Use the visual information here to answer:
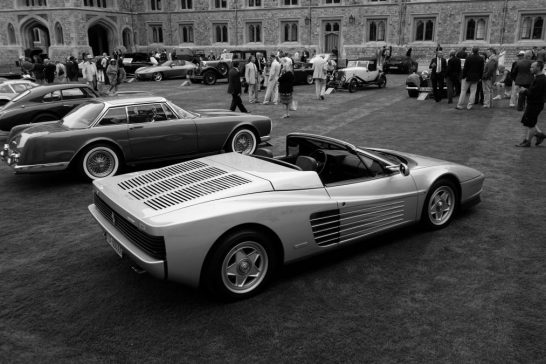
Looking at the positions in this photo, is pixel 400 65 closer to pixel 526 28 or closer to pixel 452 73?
pixel 526 28

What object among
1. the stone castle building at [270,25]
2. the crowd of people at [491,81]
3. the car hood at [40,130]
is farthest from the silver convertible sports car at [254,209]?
the stone castle building at [270,25]

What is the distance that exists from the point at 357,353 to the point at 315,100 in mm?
16129

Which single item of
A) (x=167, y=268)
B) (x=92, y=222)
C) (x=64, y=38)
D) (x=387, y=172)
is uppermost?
(x=64, y=38)

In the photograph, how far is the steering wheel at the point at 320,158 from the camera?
5.34m

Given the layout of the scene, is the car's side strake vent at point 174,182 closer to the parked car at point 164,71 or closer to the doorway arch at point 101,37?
the parked car at point 164,71

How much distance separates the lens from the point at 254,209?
3.97 metres

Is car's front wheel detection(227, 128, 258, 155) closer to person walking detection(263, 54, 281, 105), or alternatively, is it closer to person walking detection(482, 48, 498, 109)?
person walking detection(263, 54, 281, 105)

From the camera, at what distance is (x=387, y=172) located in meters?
5.16

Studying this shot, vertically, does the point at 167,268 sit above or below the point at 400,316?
above

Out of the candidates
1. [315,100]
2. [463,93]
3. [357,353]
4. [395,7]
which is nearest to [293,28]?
[395,7]

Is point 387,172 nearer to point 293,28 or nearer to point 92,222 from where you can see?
point 92,222

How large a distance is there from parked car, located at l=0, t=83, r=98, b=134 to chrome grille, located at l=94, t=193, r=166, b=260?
7.47 meters

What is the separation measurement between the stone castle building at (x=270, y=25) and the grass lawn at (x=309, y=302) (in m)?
31.9

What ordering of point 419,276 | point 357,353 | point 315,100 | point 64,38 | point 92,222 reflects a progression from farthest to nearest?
point 64,38 → point 315,100 → point 92,222 → point 419,276 → point 357,353
